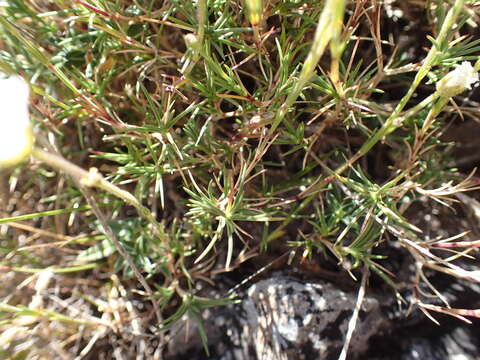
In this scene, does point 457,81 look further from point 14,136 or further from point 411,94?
point 14,136

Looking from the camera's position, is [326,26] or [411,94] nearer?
[326,26]

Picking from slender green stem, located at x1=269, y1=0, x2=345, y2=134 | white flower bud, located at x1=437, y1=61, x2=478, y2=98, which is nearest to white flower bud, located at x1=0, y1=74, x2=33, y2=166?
slender green stem, located at x1=269, y1=0, x2=345, y2=134

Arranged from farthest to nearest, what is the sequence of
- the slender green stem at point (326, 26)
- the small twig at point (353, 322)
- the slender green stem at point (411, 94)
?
1. the small twig at point (353, 322)
2. the slender green stem at point (411, 94)
3. the slender green stem at point (326, 26)

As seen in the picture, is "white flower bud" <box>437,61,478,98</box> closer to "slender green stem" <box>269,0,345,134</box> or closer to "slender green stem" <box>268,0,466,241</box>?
"slender green stem" <box>268,0,466,241</box>

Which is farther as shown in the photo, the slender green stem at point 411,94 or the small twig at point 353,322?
the small twig at point 353,322

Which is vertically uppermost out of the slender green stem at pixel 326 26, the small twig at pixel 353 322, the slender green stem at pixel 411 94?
the slender green stem at pixel 326 26

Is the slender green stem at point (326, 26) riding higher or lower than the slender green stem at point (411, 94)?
higher

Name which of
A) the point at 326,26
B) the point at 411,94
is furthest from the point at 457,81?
the point at 326,26

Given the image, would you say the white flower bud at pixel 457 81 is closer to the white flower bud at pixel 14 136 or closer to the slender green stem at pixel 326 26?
the slender green stem at pixel 326 26

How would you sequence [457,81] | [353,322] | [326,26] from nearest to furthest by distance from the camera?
[326,26] → [457,81] → [353,322]

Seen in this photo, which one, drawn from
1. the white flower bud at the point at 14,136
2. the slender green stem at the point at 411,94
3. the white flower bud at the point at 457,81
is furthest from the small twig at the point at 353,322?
the white flower bud at the point at 14,136
